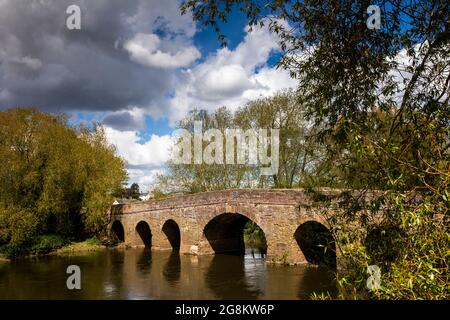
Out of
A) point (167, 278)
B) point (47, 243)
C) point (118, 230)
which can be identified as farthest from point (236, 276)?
point (118, 230)

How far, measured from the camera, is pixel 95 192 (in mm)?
27547

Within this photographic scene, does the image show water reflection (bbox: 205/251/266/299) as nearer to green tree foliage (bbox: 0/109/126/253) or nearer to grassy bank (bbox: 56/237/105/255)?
grassy bank (bbox: 56/237/105/255)

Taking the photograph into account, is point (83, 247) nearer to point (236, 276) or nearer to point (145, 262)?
point (145, 262)

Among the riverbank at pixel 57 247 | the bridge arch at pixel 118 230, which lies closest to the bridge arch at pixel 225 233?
the riverbank at pixel 57 247

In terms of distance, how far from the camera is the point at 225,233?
2383 centimetres

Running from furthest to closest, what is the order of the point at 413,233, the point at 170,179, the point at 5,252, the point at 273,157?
the point at 170,179 → the point at 273,157 → the point at 5,252 → the point at 413,233

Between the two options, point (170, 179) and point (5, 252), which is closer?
point (5, 252)

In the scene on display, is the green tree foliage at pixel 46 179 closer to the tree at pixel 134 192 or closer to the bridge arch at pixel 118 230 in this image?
the bridge arch at pixel 118 230

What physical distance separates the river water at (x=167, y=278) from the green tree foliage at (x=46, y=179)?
3040mm

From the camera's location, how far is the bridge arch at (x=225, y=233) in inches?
871

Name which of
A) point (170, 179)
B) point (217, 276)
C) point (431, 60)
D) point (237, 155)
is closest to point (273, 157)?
point (237, 155)

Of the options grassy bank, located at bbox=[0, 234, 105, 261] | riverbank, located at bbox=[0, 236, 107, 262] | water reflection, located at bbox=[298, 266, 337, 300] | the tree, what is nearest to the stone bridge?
water reflection, located at bbox=[298, 266, 337, 300]
